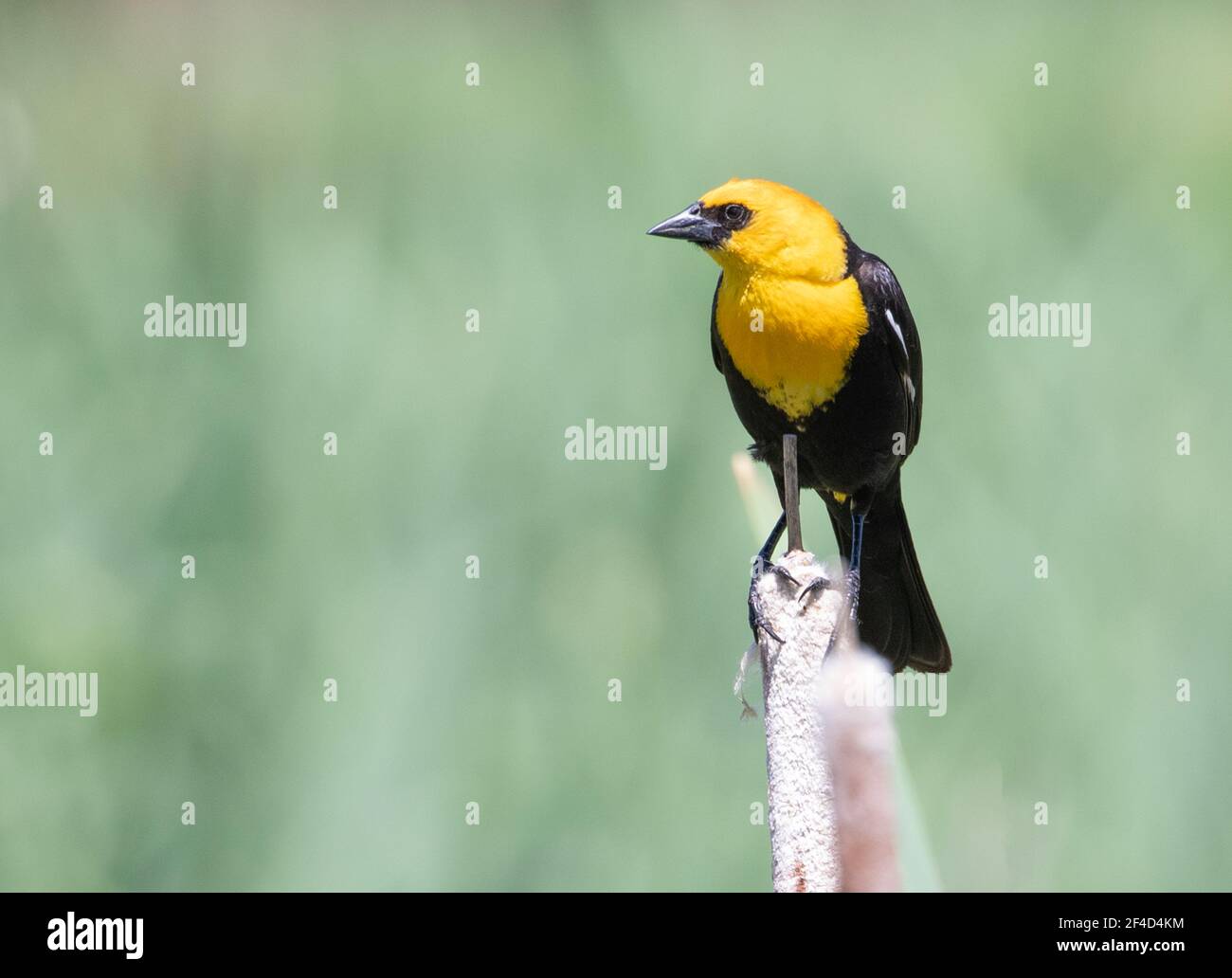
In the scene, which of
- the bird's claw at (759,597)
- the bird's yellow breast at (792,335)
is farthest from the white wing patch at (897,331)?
the bird's claw at (759,597)

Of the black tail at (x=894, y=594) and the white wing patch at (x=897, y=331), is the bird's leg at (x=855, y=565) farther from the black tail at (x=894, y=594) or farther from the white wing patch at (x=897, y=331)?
the white wing patch at (x=897, y=331)

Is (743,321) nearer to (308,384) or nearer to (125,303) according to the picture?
(308,384)

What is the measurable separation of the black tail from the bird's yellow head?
672mm

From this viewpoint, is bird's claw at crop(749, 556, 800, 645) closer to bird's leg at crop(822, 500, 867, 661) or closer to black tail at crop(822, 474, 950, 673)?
bird's leg at crop(822, 500, 867, 661)

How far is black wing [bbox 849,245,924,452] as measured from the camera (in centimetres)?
297

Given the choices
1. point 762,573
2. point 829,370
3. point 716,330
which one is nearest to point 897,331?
point 829,370

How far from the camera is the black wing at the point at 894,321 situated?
297 centimetres

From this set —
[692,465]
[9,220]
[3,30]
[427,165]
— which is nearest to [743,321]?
[692,465]

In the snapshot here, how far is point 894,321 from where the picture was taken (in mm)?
3025

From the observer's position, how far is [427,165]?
4395 millimetres

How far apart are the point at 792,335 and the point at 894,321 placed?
1.15 ft

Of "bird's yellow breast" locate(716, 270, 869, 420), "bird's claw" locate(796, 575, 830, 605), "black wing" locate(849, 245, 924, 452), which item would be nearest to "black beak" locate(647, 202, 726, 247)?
"bird's yellow breast" locate(716, 270, 869, 420)

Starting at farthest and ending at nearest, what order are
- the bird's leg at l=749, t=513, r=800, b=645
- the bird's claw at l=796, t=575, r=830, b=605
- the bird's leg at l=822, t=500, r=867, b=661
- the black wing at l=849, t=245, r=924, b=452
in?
1. the black wing at l=849, t=245, r=924, b=452
2. the bird's leg at l=822, t=500, r=867, b=661
3. the bird's leg at l=749, t=513, r=800, b=645
4. the bird's claw at l=796, t=575, r=830, b=605

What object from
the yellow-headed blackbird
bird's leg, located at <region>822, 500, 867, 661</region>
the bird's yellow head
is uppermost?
the bird's yellow head
